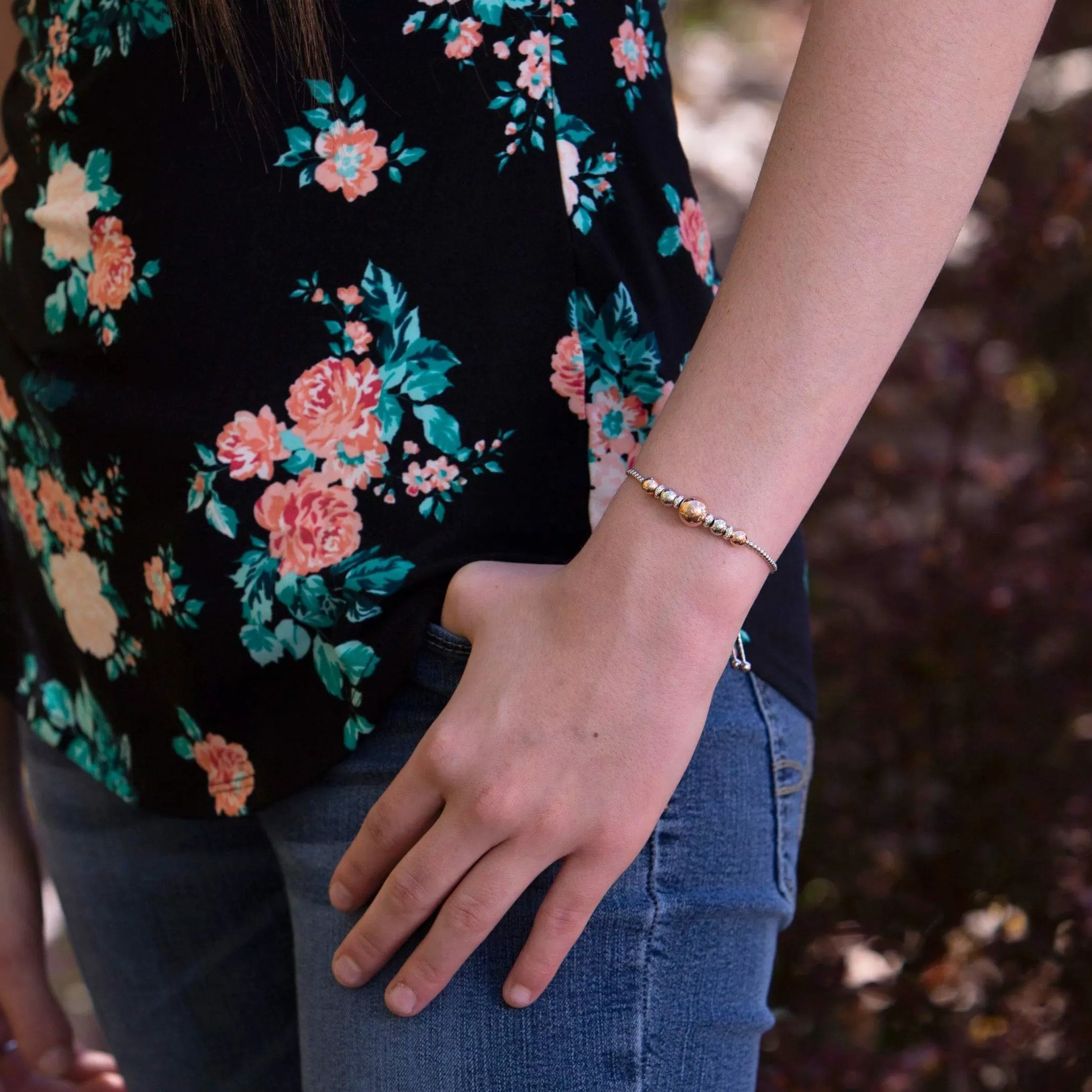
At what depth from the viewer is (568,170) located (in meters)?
0.78

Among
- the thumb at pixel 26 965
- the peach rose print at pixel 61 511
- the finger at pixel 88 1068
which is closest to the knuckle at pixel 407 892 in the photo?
the peach rose print at pixel 61 511

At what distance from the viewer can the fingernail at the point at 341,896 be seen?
771mm

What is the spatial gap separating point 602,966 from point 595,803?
0.49ft

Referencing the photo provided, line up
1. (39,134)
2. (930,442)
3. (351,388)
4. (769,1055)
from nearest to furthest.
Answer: (351,388) → (39,134) → (769,1055) → (930,442)

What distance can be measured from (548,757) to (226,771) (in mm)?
378

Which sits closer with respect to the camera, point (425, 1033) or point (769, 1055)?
point (425, 1033)

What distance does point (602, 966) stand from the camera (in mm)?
730

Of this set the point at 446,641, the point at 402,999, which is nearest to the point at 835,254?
the point at 446,641

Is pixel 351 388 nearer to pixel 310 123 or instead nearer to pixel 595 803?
pixel 310 123

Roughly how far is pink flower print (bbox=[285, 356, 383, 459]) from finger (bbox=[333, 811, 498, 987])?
29cm

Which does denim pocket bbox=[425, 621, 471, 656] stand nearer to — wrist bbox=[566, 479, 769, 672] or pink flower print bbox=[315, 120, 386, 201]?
wrist bbox=[566, 479, 769, 672]

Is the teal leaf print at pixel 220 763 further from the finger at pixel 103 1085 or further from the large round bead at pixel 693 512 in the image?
the finger at pixel 103 1085

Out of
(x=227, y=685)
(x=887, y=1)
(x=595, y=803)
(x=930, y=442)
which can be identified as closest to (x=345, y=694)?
(x=227, y=685)

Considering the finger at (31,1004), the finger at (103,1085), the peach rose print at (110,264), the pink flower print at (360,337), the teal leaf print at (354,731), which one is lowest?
the finger at (103,1085)
